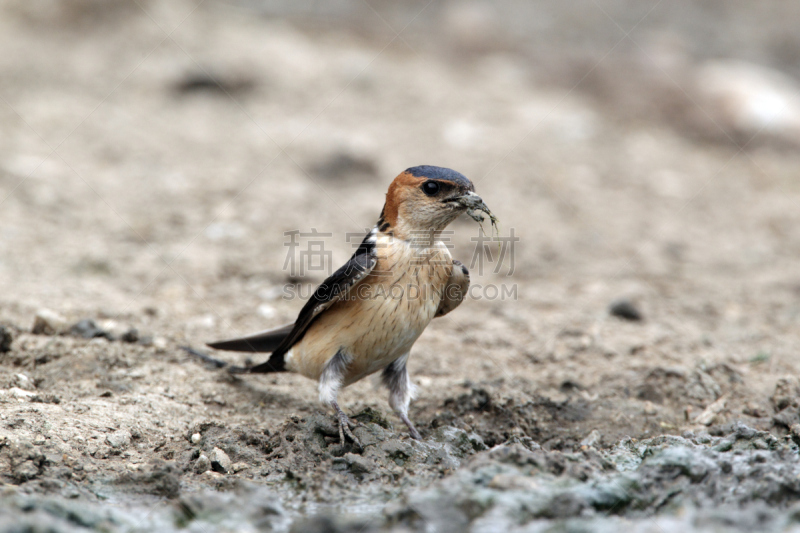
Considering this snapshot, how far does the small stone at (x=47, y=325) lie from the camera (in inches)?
205

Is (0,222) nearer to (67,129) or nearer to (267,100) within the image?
(67,129)

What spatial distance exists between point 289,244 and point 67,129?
4230 millimetres

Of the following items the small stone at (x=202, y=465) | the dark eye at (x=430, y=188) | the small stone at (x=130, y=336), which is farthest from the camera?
the small stone at (x=130, y=336)

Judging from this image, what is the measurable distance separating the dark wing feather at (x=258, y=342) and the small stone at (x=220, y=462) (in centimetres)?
134

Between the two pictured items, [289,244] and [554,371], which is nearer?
[554,371]

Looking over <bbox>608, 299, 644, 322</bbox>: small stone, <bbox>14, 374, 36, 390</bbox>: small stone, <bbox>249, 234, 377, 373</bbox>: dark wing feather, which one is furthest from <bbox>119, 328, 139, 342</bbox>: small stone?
<bbox>608, 299, 644, 322</bbox>: small stone

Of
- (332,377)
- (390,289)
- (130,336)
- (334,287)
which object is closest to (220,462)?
(332,377)

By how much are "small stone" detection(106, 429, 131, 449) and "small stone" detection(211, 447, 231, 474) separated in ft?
1.79

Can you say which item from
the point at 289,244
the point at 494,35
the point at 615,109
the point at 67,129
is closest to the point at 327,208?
the point at 289,244

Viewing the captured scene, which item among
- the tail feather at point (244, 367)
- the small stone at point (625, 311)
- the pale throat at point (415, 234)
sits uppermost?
the pale throat at point (415, 234)

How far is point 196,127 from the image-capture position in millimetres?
10062

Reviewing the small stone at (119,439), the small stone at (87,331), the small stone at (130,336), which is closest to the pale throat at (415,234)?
the small stone at (119,439)

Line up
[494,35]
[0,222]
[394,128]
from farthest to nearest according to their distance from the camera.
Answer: [494,35] < [394,128] < [0,222]

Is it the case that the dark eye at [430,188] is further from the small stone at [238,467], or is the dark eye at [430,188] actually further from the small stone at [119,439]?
the small stone at [119,439]
